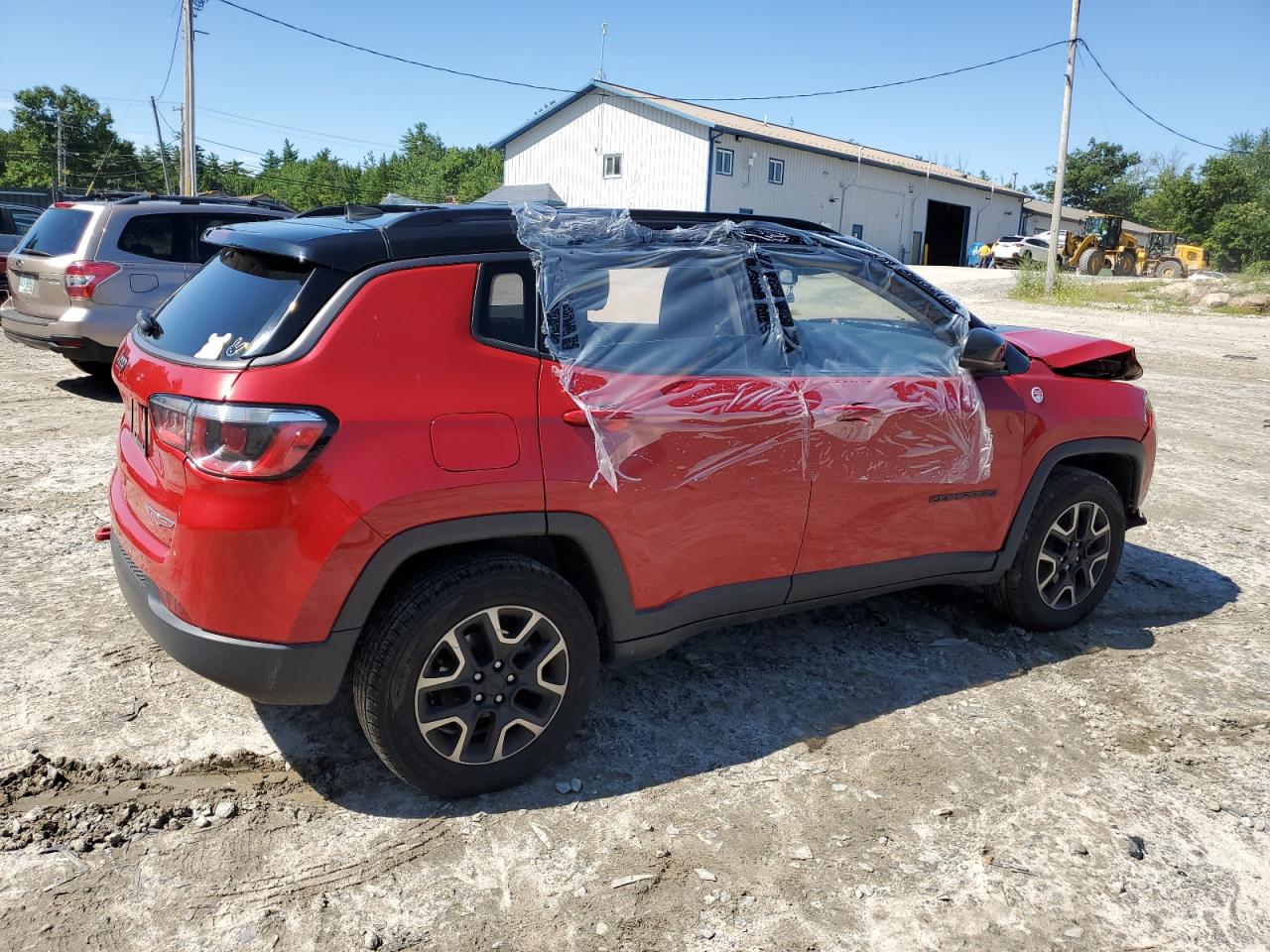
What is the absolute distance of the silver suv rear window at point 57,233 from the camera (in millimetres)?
8367

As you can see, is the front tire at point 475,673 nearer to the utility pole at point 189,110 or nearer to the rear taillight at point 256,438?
the rear taillight at point 256,438

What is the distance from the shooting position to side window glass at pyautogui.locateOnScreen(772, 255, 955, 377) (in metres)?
3.55

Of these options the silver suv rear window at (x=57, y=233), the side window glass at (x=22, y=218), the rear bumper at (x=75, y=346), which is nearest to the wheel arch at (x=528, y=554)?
the rear bumper at (x=75, y=346)

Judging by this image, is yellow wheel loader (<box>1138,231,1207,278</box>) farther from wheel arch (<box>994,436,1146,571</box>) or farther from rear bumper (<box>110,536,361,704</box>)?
rear bumper (<box>110,536,361,704</box>)

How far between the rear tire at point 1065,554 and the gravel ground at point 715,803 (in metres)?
0.15

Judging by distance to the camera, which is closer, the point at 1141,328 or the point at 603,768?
the point at 603,768

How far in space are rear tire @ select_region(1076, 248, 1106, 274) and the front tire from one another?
121ft

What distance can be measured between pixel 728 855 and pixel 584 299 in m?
1.78

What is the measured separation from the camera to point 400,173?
85.8 meters

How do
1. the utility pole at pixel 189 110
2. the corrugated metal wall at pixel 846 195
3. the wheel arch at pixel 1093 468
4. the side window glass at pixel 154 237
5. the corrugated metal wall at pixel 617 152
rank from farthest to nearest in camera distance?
the corrugated metal wall at pixel 846 195
the corrugated metal wall at pixel 617 152
the utility pole at pixel 189 110
the side window glass at pixel 154 237
the wheel arch at pixel 1093 468

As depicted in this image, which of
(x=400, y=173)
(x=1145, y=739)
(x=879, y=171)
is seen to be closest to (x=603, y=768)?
(x=1145, y=739)

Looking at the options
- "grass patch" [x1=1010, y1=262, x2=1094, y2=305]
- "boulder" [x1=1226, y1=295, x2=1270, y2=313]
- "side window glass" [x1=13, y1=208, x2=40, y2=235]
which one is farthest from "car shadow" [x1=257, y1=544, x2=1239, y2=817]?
"boulder" [x1=1226, y1=295, x2=1270, y2=313]

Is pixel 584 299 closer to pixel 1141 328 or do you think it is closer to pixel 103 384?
pixel 103 384

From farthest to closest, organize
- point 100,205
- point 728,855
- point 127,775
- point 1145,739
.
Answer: point 100,205, point 1145,739, point 127,775, point 728,855
